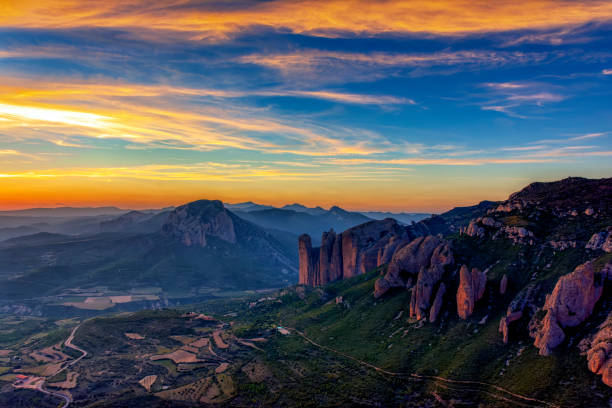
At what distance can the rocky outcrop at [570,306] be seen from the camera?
110 meters

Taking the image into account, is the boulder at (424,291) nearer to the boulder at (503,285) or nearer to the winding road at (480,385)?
the boulder at (503,285)

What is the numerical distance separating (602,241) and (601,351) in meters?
48.0

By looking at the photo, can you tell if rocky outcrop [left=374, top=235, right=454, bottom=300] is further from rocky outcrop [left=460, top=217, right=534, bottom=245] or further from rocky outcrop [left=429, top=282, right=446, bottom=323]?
rocky outcrop [left=460, top=217, right=534, bottom=245]

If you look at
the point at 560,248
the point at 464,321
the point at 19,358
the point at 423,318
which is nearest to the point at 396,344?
the point at 423,318

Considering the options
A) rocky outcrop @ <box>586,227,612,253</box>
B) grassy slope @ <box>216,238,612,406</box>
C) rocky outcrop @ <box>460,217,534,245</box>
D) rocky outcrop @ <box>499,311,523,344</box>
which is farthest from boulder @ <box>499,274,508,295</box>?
rocky outcrop @ <box>586,227,612,253</box>

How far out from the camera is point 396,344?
Result: 5778 inches

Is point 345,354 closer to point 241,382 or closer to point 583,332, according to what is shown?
point 241,382

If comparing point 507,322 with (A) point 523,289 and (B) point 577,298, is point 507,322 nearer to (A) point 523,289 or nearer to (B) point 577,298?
(A) point 523,289

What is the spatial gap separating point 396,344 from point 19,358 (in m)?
170

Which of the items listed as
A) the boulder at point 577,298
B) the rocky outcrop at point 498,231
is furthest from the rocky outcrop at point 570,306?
the rocky outcrop at point 498,231

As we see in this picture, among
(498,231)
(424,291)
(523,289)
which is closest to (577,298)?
(523,289)

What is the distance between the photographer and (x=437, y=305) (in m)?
149

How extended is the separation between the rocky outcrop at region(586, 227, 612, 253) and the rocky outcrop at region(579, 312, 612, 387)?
32.4m

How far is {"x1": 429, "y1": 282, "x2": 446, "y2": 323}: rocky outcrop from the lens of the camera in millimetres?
147750
